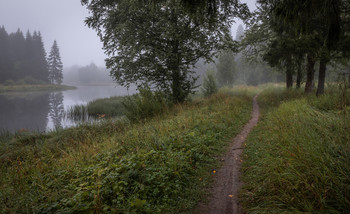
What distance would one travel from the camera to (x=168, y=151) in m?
4.55

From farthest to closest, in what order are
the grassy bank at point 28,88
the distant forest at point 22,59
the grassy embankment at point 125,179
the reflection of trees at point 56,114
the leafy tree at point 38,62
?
the leafy tree at point 38,62 < the distant forest at point 22,59 < the grassy bank at point 28,88 < the reflection of trees at point 56,114 < the grassy embankment at point 125,179

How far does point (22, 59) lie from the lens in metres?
60.3

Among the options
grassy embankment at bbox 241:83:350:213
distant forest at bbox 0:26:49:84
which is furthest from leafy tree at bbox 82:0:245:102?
distant forest at bbox 0:26:49:84

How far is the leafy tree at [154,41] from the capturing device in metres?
10.7

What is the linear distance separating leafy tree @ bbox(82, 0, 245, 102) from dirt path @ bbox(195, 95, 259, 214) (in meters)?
7.63

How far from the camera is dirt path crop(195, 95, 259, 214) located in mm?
3010

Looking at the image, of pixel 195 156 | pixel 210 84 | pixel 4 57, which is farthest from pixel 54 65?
pixel 195 156

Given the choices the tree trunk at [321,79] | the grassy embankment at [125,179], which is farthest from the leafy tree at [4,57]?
the tree trunk at [321,79]

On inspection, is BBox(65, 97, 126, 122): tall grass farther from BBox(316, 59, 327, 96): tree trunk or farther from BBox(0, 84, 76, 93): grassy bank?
BBox(0, 84, 76, 93): grassy bank

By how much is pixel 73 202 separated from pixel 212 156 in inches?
133

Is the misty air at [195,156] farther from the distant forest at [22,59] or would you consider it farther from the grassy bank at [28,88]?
the distant forest at [22,59]

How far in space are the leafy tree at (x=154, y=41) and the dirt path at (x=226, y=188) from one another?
763cm

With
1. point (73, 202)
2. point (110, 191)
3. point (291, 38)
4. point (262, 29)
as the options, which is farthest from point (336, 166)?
point (262, 29)

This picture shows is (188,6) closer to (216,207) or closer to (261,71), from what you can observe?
(216,207)
